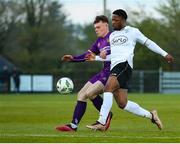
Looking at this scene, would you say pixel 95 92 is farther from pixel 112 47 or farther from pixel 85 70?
pixel 85 70

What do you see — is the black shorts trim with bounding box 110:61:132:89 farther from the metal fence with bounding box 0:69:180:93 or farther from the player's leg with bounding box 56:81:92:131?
the metal fence with bounding box 0:69:180:93

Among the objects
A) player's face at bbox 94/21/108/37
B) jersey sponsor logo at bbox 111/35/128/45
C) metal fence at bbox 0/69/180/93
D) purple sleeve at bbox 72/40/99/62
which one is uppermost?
player's face at bbox 94/21/108/37

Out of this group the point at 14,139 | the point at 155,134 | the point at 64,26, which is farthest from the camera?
the point at 64,26

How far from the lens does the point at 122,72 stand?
14.2m

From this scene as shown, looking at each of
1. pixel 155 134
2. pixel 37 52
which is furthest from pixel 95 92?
pixel 37 52

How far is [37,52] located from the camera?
78125 millimetres

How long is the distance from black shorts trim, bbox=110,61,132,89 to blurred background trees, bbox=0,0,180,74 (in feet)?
165

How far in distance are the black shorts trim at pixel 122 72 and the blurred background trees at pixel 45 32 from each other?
165 ft

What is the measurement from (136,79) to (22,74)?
347 inches

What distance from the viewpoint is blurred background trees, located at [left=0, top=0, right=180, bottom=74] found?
66.8 metres

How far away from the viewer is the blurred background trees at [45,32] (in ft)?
219

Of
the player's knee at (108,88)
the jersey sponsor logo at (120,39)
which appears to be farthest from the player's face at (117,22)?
the player's knee at (108,88)

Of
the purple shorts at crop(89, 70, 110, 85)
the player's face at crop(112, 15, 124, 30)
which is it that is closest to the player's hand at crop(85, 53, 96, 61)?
the purple shorts at crop(89, 70, 110, 85)

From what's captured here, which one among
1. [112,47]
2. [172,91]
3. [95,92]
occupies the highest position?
[112,47]
